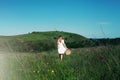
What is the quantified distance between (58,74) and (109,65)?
1081 mm

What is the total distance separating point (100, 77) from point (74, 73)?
86cm

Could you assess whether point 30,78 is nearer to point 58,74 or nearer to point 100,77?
point 58,74

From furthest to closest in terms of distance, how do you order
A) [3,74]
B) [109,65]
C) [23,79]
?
[3,74]
[23,79]
[109,65]

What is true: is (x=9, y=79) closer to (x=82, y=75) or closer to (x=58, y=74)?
(x=58, y=74)

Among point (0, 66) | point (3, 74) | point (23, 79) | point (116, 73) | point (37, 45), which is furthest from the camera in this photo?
point (37, 45)

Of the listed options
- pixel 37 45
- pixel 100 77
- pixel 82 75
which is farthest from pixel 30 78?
pixel 37 45

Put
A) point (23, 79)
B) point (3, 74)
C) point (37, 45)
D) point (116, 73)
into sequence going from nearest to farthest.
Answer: point (116, 73)
point (23, 79)
point (3, 74)
point (37, 45)

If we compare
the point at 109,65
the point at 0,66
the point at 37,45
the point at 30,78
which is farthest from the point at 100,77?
the point at 37,45

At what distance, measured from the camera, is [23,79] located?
5887 mm

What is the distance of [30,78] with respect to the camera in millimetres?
5941

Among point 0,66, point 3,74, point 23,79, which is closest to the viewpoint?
point 23,79

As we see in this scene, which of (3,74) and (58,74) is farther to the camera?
(3,74)

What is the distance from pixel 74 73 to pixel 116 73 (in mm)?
1161

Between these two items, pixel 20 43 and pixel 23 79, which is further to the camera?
pixel 20 43
